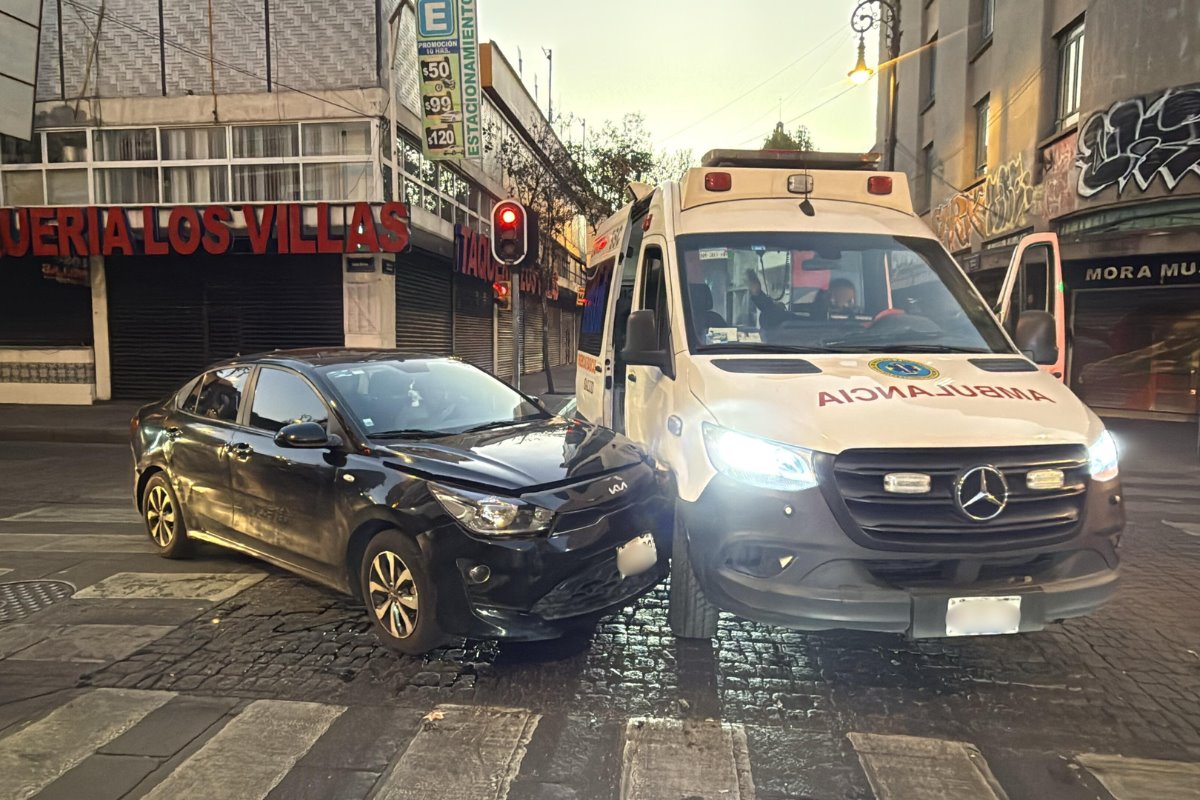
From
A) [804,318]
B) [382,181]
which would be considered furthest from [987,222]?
[804,318]

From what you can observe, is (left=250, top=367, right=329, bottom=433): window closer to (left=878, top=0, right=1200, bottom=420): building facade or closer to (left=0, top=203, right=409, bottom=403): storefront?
(left=878, top=0, right=1200, bottom=420): building facade

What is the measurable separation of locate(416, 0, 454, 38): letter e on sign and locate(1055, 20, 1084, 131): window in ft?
38.8

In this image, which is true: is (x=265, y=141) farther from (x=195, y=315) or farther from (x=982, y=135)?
(x=982, y=135)

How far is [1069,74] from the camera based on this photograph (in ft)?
47.6

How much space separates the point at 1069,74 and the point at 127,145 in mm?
19110

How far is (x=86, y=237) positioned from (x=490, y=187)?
1142 centimetres

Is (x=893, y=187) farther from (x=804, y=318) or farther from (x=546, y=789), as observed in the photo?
(x=546, y=789)

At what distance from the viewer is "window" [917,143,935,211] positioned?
2373 cm

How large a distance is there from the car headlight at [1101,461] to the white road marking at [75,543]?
249 inches

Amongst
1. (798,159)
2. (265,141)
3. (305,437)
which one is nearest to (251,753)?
(305,437)

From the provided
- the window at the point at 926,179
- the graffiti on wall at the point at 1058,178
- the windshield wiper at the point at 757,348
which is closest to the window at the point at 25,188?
the windshield wiper at the point at 757,348

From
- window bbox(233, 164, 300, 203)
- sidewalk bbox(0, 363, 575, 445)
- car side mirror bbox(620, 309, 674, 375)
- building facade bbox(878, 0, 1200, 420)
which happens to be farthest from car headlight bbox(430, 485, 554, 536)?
window bbox(233, 164, 300, 203)

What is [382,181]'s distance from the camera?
16.3 m

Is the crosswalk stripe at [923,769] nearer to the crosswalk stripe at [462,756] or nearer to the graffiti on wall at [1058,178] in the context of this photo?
the crosswalk stripe at [462,756]
